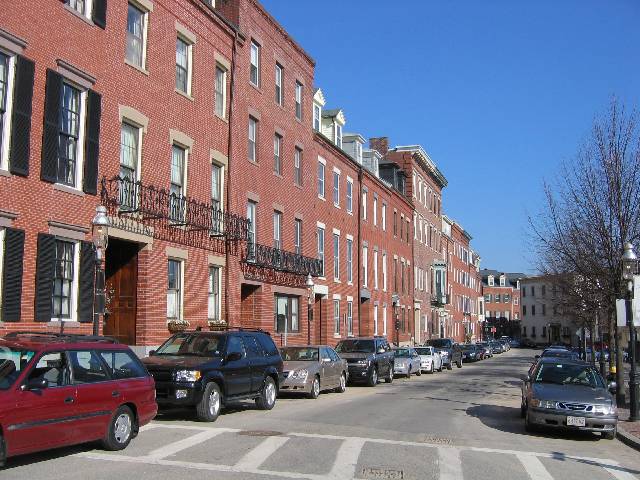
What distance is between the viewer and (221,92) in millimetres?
24578

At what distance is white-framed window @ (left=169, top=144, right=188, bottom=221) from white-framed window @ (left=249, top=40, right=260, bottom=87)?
21.6 ft

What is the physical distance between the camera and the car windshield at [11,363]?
8477 millimetres

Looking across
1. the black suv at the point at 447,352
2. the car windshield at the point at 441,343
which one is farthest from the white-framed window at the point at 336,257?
the car windshield at the point at 441,343

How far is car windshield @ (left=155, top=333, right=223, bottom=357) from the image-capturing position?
14562mm

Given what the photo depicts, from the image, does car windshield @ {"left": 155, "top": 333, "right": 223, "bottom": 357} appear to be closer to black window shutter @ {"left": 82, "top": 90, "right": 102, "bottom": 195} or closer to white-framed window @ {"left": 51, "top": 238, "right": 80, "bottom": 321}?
white-framed window @ {"left": 51, "top": 238, "right": 80, "bottom": 321}

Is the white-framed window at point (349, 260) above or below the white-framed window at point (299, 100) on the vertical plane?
below

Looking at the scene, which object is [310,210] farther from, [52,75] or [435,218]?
[435,218]

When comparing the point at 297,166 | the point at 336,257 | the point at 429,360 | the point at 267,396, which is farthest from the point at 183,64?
the point at 429,360

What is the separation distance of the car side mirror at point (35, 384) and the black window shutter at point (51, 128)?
7.83m

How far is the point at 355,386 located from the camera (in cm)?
2634

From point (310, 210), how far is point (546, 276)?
1612 cm

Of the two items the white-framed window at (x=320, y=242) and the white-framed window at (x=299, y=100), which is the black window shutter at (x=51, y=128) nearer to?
the white-framed window at (x=299, y=100)

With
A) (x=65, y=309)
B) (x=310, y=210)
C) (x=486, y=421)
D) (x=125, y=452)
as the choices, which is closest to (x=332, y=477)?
(x=125, y=452)

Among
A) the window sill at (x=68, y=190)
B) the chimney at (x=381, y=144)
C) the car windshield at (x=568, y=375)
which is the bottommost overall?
the car windshield at (x=568, y=375)
